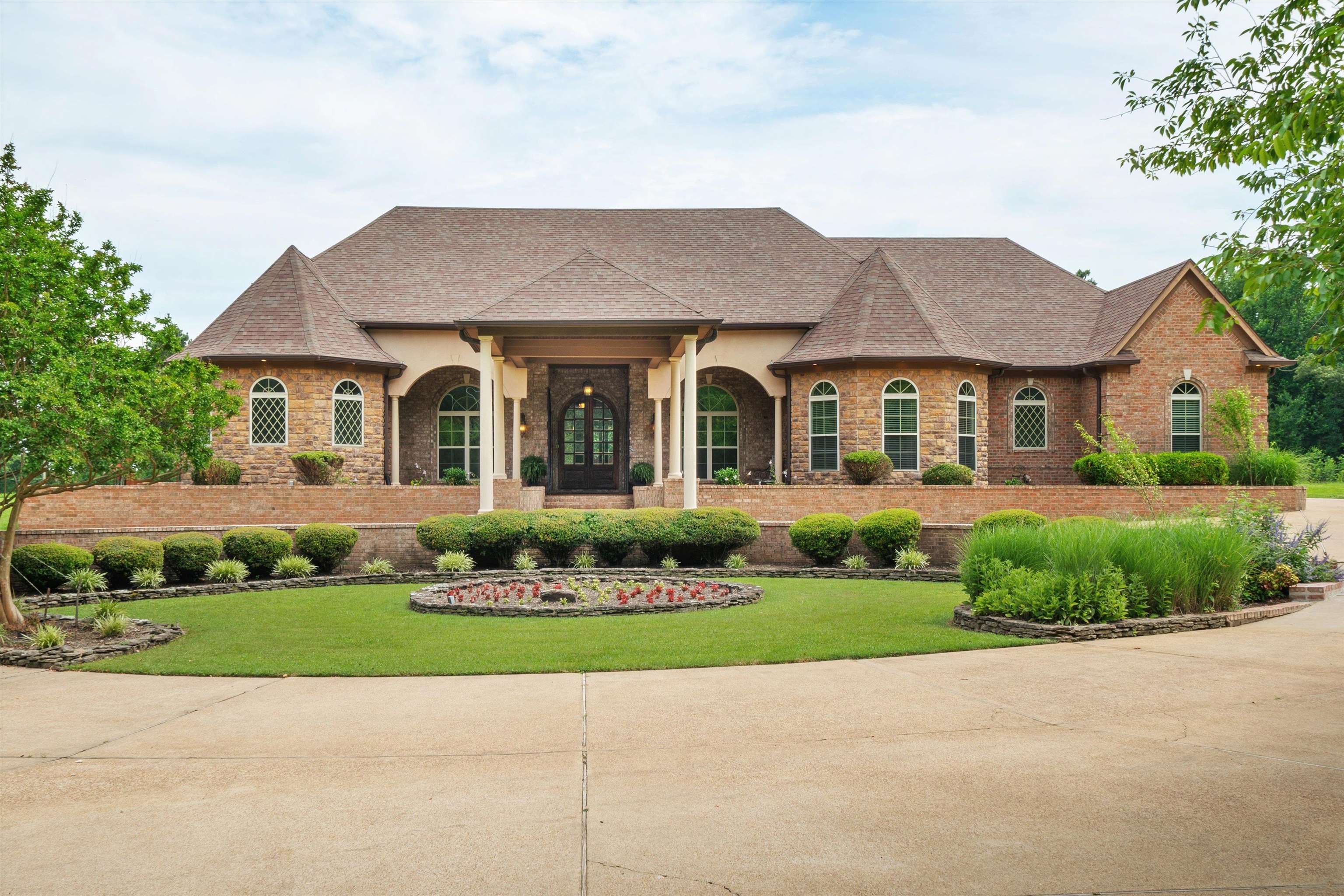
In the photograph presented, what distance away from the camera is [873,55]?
496 inches

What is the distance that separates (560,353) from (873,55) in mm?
11084

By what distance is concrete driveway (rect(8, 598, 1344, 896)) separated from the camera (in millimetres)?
3836

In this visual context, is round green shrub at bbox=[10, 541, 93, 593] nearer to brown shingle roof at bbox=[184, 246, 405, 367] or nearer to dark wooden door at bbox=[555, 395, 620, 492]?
brown shingle roof at bbox=[184, 246, 405, 367]

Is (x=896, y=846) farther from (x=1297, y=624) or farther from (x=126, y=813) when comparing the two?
(x=1297, y=624)

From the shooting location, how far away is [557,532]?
55.7 feet

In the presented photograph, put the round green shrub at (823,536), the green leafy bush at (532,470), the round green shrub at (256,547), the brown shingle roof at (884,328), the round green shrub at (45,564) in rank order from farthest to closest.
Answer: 1. the green leafy bush at (532,470)
2. the brown shingle roof at (884,328)
3. the round green shrub at (823,536)
4. the round green shrub at (256,547)
5. the round green shrub at (45,564)

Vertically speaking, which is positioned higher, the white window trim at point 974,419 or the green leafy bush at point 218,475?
the white window trim at point 974,419

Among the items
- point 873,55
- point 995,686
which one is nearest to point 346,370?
point 873,55

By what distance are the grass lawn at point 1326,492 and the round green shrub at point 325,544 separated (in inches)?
1045

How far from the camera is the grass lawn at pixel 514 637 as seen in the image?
8.43 meters

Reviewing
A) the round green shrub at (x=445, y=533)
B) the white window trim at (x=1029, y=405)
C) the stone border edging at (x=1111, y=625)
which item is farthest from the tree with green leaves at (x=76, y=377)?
the white window trim at (x=1029, y=405)

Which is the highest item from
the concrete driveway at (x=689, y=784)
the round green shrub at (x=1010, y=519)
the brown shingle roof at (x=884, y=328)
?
the brown shingle roof at (x=884, y=328)

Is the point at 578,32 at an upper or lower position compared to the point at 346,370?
upper

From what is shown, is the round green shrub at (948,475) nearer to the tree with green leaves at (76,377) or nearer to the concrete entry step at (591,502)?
the concrete entry step at (591,502)
